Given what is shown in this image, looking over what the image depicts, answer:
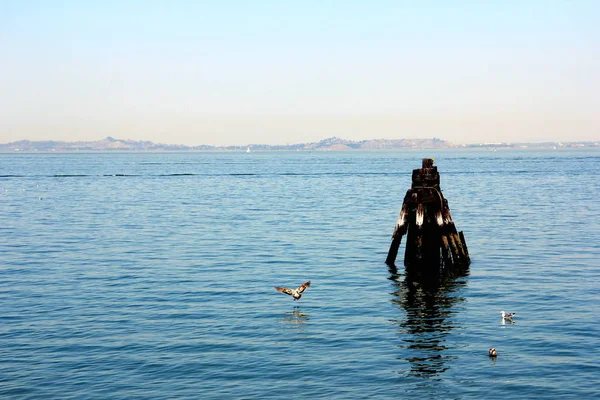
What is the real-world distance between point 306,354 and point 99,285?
13424mm

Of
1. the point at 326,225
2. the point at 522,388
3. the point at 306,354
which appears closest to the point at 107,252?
the point at 326,225

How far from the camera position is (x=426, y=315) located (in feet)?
86.6

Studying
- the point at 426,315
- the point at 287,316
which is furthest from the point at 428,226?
the point at 287,316

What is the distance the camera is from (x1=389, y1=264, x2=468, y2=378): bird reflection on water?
2084cm

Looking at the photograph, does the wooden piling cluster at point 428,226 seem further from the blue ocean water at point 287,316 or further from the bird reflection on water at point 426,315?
the blue ocean water at point 287,316

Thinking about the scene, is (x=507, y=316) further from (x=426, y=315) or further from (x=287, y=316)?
(x=287, y=316)

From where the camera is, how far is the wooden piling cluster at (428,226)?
102ft

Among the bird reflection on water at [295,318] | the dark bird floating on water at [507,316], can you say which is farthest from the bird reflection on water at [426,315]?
the bird reflection on water at [295,318]

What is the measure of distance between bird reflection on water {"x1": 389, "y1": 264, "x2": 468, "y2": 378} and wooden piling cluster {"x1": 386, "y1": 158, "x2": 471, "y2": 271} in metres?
0.69

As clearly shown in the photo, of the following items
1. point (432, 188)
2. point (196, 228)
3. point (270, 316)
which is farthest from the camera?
point (196, 228)

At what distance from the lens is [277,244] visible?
45375 millimetres

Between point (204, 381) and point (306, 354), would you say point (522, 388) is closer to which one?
point (306, 354)

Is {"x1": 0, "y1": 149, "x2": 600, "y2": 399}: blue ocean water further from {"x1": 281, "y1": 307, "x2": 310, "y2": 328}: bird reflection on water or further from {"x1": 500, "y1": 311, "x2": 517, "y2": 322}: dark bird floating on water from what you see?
{"x1": 500, "y1": 311, "x2": 517, "y2": 322}: dark bird floating on water

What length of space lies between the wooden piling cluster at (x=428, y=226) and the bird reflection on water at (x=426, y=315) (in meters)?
0.69
